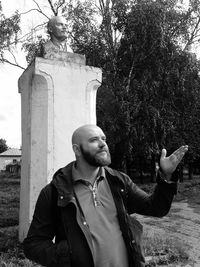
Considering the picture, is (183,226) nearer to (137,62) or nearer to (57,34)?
(57,34)

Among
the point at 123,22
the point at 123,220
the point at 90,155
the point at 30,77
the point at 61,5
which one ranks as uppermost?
the point at 61,5

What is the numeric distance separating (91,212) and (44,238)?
344mm

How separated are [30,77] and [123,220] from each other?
3.80m

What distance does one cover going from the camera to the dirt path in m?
5.97

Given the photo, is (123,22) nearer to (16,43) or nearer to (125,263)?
(16,43)

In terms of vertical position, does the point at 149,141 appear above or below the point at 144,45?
below

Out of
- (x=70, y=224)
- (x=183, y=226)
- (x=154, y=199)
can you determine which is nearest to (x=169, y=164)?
(x=154, y=199)

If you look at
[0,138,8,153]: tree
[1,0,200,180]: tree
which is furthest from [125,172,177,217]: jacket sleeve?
[0,138,8,153]: tree

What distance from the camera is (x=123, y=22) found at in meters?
15.4

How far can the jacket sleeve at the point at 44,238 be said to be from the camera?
6.69 feet

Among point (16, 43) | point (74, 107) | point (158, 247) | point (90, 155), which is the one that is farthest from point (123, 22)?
point (90, 155)

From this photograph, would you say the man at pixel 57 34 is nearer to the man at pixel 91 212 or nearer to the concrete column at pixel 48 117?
the concrete column at pixel 48 117

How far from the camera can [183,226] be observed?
312 inches

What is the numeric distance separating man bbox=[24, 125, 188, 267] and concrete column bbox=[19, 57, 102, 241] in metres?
3.06
